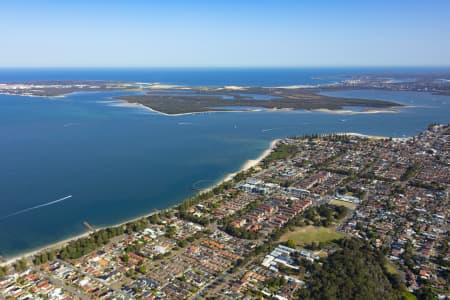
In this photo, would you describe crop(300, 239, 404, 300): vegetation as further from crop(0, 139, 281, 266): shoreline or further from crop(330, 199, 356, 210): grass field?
crop(0, 139, 281, 266): shoreline

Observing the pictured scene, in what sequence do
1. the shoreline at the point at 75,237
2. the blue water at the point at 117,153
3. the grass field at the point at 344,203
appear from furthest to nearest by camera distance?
the grass field at the point at 344,203 → the blue water at the point at 117,153 → the shoreline at the point at 75,237

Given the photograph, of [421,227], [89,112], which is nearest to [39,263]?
[421,227]

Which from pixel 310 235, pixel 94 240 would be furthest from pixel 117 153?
pixel 310 235

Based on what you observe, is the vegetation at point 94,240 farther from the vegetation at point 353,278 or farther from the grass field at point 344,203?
the grass field at point 344,203

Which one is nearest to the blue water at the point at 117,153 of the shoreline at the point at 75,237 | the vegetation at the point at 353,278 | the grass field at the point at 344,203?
the shoreline at the point at 75,237

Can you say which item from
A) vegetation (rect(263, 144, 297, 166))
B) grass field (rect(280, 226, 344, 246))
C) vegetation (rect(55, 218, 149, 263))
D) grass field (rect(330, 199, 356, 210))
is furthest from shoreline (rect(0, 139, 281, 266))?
grass field (rect(330, 199, 356, 210))

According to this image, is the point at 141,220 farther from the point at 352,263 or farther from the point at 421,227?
the point at 421,227
